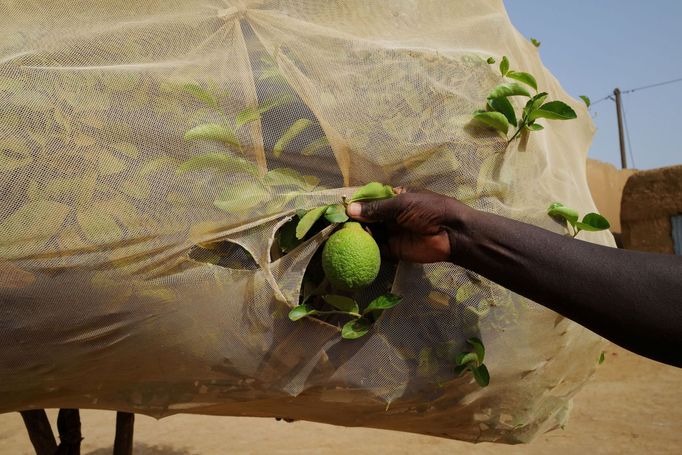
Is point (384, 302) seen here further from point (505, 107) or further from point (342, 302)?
point (505, 107)

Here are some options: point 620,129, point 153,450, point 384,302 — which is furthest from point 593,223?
point 620,129

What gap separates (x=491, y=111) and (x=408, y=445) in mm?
4892

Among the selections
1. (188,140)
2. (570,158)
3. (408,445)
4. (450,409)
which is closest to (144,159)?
(188,140)

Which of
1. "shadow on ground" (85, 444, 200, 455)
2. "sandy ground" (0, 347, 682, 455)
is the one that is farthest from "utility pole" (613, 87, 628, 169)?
"shadow on ground" (85, 444, 200, 455)

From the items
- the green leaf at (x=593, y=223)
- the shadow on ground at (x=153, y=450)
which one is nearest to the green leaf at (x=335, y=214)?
the green leaf at (x=593, y=223)

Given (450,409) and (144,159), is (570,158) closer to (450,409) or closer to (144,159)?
(450,409)

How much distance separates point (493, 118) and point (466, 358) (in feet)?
1.89

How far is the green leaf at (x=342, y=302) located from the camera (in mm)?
1477

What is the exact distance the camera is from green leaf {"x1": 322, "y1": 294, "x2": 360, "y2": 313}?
4.84ft

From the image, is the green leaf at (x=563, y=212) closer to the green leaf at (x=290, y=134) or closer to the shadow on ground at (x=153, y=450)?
the green leaf at (x=290, y=134)

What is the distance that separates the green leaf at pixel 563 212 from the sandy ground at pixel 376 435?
438 centimetres

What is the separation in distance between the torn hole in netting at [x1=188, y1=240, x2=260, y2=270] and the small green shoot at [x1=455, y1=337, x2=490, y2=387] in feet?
1.77

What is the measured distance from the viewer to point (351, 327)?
148 cm

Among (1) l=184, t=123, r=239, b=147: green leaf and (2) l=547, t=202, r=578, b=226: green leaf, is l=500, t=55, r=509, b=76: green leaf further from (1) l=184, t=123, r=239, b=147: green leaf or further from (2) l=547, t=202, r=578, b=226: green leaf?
(1) l=184, t=123, r=239, b=147: green leaf
